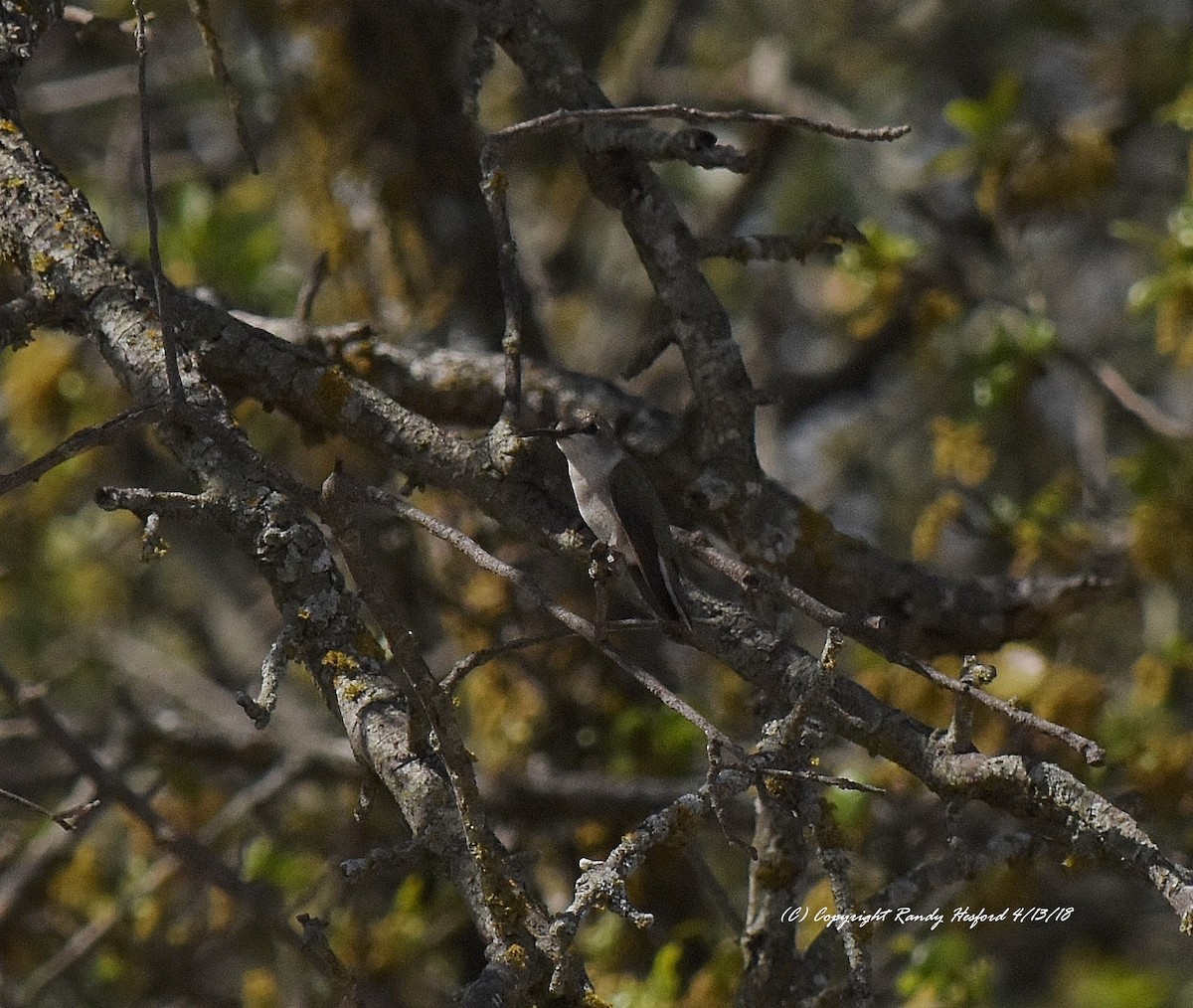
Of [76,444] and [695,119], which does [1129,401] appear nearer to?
[695,119]

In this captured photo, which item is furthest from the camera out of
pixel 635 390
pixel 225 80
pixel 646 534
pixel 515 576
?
pixel 635 390

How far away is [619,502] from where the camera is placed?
3295mm

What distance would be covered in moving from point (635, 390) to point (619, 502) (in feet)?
9.94

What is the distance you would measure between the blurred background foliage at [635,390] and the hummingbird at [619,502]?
621 mm

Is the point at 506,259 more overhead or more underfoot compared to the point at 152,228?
more overhead

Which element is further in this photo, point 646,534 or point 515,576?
point 646,534

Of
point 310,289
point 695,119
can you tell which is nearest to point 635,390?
point 310,289

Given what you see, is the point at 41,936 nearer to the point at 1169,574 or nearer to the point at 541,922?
the point at 541,922

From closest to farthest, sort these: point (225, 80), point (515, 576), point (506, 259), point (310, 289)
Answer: point (515, 576)
point (506, 259)
point (225, 80)
point (310, 289)

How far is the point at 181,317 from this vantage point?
310cm

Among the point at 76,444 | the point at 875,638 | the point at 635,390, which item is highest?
the point at 635,390

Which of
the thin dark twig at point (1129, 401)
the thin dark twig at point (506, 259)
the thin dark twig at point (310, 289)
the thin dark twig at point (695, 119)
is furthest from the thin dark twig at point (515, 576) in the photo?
the thin dark twig at point (1129, 401)

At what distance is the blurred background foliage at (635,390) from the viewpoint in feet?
15.0

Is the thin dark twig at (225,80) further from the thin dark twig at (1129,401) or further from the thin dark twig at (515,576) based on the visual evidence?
the thin dark twig at (1129,401)
